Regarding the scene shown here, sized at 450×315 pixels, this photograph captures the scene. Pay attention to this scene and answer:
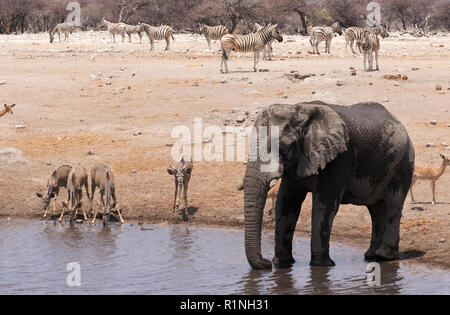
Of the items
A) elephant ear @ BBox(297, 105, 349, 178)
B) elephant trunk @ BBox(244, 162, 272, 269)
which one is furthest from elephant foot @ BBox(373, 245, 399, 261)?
elephant trunk @ BBox(244, 162, 272, 269)

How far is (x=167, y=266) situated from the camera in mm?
11500

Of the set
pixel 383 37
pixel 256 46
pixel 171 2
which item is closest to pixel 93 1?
pixel 171 2

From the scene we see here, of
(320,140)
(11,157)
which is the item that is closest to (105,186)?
(11,157)

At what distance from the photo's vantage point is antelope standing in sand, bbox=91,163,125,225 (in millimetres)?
14320

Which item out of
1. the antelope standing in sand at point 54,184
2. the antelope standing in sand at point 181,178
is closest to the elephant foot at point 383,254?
the antelope standing in sand at point 181,178

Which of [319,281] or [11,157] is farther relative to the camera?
[11,157]

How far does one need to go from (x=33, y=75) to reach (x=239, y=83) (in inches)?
242

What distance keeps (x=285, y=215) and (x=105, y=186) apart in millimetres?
4417

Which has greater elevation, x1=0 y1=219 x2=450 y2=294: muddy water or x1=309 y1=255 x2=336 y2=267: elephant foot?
x1=309 y1=255 x2=336 y2=267: elephant foot

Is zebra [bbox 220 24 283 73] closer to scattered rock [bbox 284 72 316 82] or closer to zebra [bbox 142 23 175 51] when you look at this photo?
scattered rock [bbox 284 72 316 82]

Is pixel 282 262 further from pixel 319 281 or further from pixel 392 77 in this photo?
pixel 392 77

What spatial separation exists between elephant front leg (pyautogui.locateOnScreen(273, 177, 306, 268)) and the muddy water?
0.23 meters

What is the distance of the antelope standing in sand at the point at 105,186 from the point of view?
14.3 metres

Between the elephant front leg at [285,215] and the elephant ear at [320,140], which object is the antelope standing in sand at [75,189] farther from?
the elephant ear at [320,140]
